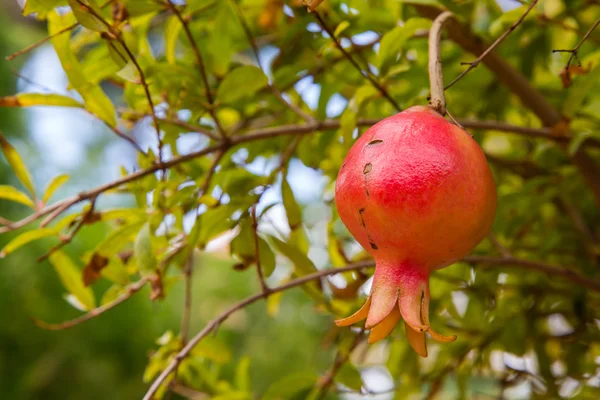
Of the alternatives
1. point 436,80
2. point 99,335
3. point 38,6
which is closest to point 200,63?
point 38,6

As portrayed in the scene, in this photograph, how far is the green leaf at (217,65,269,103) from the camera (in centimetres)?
55

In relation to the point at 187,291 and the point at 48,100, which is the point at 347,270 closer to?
the point at 187,291

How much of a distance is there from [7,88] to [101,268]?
1219 millimetres

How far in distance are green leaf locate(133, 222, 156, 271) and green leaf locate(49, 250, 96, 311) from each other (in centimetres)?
15

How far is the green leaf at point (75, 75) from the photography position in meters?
0.53

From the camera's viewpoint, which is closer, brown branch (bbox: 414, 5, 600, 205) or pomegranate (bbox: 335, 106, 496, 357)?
pomegranate (bbox: 335, 106, 496, 357)

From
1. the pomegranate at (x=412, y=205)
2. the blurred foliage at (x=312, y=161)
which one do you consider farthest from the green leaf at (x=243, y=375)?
the pomegranate at (x=412, y=205)

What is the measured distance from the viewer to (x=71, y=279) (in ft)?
2.07

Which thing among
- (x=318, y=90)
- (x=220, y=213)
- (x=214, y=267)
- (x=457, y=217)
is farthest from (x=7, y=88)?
(x=457, y=217)

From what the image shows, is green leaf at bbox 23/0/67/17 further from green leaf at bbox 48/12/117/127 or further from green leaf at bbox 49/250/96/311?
green leaf at bbox 49/250/96/311

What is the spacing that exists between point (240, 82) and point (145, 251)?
17cm

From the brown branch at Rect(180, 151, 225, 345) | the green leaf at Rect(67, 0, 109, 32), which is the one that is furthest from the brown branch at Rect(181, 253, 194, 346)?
the green leaf at Rect(67, 0, 109, 32)

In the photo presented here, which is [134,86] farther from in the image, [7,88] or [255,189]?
[7,88]

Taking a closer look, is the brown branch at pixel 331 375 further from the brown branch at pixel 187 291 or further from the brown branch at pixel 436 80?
the brown branch at pixel 436 80
